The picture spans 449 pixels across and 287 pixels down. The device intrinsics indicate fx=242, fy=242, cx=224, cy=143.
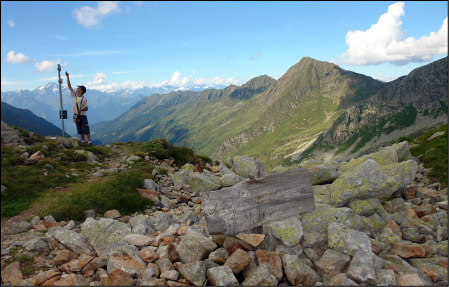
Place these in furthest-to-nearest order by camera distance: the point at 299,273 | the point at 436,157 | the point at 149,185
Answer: the point at 436,157
the point at 149,185
the point at 299,273

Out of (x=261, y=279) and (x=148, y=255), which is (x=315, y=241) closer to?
(x=261, y=279)

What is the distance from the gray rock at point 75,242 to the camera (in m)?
7.85

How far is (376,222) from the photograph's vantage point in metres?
8.00

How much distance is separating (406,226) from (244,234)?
546 cm

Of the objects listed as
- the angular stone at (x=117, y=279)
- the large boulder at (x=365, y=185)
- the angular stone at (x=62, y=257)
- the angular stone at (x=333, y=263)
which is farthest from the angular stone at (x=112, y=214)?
the large boulder at (x=365, y=185)

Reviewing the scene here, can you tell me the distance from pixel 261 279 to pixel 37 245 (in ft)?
25.3

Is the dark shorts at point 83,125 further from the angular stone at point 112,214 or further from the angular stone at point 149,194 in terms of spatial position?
the angular stone at point 112,214

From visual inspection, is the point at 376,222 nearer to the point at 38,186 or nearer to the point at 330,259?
the point at 330,259

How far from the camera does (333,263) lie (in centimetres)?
600

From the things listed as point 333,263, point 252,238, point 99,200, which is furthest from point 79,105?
point 333,263

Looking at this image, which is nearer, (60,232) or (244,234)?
(244,234)

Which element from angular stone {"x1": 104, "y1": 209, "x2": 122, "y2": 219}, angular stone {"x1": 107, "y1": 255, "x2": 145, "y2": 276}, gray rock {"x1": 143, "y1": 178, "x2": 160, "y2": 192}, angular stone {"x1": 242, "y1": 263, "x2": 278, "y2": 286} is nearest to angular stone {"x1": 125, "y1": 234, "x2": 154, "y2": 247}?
angular stone {"x1": 107, "y1": 255, "x2": 145, "y2": 276}

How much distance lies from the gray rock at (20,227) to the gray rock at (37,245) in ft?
8.07

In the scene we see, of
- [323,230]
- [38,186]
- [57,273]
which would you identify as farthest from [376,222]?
[38,186]
